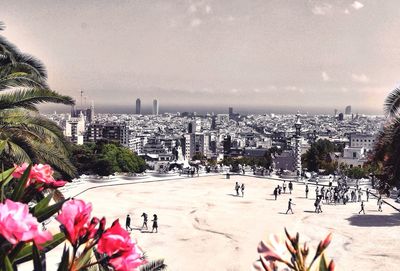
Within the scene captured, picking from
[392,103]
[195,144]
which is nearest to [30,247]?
[392,103]

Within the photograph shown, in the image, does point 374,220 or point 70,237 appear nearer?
point 70,237

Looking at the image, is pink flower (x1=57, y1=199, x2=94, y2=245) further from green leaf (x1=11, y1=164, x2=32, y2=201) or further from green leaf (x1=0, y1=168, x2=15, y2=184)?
green leaf (x1=0, y1=168, x2=15, y2=184)

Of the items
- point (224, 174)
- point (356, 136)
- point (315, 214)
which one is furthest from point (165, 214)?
point (356, 136)

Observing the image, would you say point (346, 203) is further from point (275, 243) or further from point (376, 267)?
point (275, 243)

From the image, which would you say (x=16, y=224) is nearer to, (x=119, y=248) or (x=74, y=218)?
(x=74, y=218)

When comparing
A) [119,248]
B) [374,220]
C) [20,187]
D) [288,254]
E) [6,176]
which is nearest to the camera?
[288,254]

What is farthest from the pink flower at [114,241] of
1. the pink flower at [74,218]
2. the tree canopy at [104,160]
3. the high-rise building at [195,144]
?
the high-rise building at [195,144]
